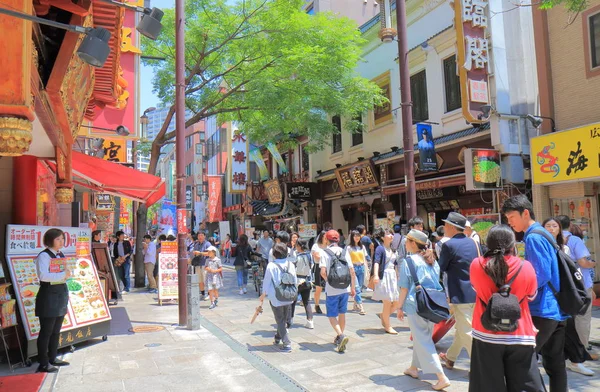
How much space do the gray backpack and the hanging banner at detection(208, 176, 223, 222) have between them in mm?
30219

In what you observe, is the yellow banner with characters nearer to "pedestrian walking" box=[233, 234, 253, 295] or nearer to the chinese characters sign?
"pedestrian walking" box=[233, 234, 253, 295]

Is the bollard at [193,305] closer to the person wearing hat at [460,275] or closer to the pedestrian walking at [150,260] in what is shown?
the person wearing hat at [460,275]

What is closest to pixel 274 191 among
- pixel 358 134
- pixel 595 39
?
pixel 358 134

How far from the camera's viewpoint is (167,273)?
39.0ft

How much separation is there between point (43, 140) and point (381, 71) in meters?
13.7

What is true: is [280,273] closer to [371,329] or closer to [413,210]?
[371,329]

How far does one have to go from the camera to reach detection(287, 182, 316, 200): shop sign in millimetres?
22141

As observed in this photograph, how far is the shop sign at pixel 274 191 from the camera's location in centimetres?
2420

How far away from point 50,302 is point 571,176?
1011cm

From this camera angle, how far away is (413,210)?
383 inches

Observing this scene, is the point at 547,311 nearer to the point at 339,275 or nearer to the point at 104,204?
the point at 339,275

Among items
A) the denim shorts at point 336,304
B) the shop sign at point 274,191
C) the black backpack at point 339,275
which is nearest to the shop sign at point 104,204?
the shop sign at point 274,191

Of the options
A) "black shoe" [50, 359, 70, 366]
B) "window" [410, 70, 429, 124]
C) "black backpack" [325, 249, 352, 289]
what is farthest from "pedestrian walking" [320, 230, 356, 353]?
"window" [410, 70, 429, 124]

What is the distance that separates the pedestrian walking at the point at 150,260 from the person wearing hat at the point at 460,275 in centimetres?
1072
